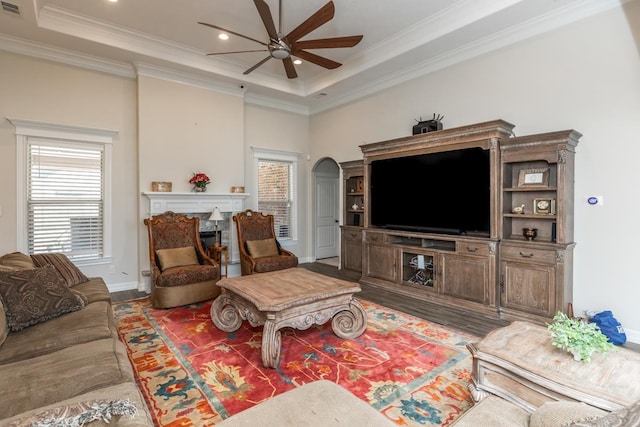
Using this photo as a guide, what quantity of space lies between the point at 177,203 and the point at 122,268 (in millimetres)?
1338

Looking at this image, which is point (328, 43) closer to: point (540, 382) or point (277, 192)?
point (540, 382)

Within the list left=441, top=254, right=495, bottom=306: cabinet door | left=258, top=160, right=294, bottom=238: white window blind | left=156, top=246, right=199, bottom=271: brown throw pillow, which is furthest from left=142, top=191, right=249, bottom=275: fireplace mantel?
left=441, top=254, right=495, bottom=306: cabinet door

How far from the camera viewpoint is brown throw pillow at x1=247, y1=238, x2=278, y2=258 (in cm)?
550

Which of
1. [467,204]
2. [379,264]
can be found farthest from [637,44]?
[379,264]

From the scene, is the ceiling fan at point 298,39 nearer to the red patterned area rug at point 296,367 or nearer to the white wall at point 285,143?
the white wall at point 285,143

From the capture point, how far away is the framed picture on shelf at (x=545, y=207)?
149 inches

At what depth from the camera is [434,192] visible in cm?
471

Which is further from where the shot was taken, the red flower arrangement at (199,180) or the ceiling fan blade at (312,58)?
the red flower arrangement at (199,180)

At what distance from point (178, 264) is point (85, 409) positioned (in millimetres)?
3545

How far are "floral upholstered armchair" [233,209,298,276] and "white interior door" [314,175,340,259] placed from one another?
1.90 m

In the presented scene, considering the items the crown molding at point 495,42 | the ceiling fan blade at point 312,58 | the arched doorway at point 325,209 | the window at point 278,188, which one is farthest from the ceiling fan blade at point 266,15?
the arched doorway at point 325,209

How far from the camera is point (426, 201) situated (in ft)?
15.8

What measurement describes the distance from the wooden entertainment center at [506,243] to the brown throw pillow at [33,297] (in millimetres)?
4045

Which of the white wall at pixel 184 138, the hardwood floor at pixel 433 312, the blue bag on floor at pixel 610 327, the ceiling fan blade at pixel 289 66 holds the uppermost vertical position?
the ceiling fan blade at pixel 289 66
